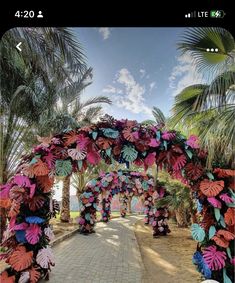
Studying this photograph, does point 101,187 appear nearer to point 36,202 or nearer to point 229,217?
point 36,202

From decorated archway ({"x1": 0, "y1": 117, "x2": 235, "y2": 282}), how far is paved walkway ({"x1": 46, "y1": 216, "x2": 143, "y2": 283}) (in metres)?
1.09

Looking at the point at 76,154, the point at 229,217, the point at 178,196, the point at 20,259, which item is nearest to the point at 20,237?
the point at 20,259

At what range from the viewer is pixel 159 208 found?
556 inches

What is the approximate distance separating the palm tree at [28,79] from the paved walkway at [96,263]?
2.06 m

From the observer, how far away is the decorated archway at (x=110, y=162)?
17.1ft

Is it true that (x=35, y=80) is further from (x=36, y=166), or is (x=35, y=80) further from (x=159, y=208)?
(x=159, y=208)

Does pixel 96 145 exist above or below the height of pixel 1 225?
above

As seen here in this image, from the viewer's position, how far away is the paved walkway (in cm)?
656

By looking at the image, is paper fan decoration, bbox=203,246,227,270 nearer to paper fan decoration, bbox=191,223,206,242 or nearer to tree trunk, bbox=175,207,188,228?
paper fan decoration, bbox=191,223,206,242

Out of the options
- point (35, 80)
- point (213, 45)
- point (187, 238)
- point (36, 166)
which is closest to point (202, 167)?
point (213, 45)

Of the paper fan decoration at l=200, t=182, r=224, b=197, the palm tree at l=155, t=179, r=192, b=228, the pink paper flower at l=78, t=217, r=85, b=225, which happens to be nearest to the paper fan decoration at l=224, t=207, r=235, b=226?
the paper fan decoration at l=200, t=182, r=224, b=197

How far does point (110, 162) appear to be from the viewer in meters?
5.97
